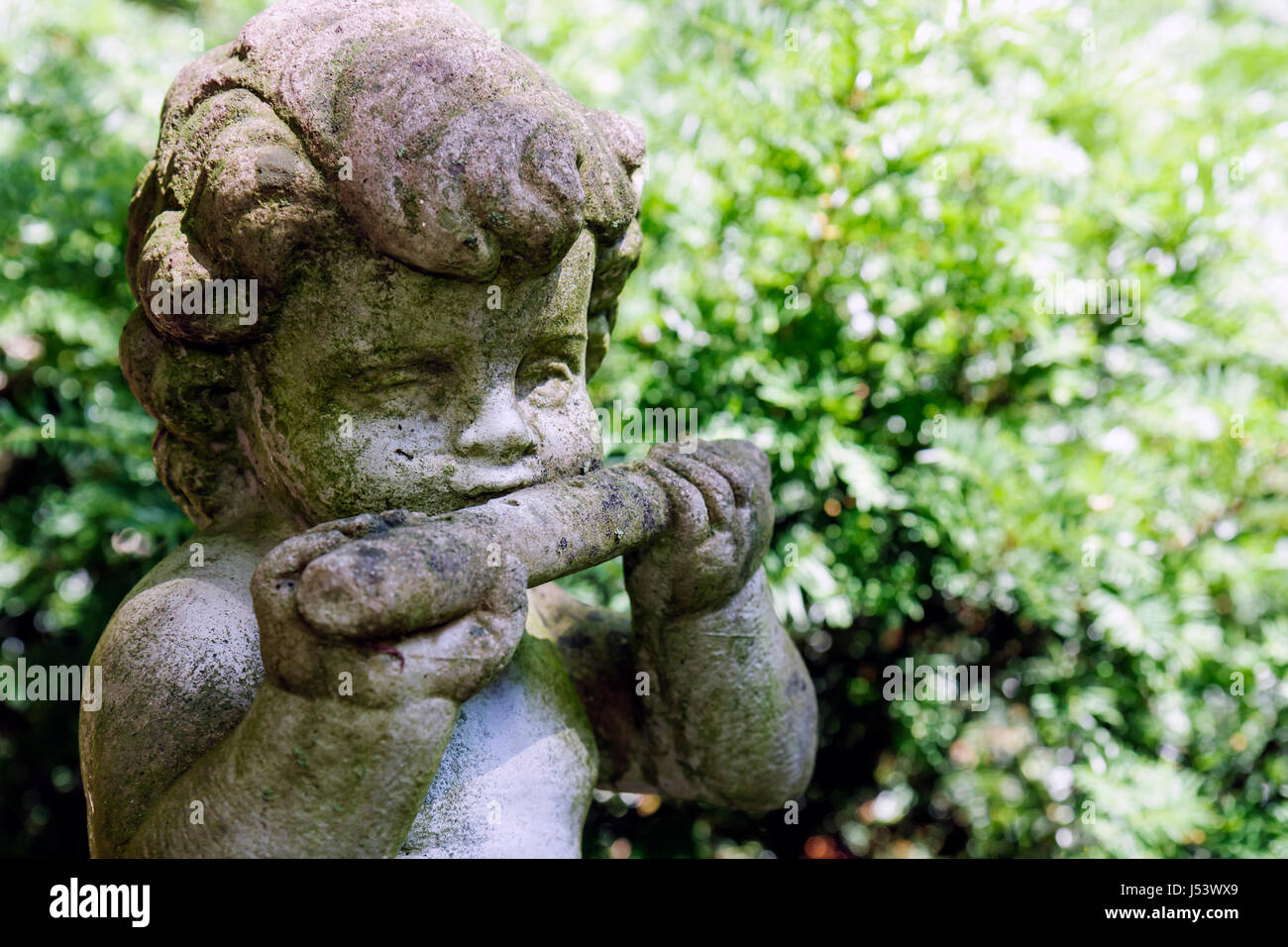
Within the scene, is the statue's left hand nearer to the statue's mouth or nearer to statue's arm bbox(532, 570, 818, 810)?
statue's arm bbox(532, 570, 818, 810)

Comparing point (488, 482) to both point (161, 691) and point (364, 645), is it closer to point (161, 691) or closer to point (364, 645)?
point (364, 645)

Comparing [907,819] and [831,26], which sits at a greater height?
[831,26]

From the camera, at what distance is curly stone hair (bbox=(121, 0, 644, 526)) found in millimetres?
1207

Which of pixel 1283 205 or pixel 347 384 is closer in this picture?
pixel 347 384

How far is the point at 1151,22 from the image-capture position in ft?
9.69

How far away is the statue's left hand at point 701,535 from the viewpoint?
1461 millimetres

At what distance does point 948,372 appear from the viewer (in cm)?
256

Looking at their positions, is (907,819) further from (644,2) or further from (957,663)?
(644,2)

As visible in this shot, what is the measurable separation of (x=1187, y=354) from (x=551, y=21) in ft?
5.13

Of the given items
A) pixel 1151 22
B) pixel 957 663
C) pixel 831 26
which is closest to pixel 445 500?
pixel 831 26

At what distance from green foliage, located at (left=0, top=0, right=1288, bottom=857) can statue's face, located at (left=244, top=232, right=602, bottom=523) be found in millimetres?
924

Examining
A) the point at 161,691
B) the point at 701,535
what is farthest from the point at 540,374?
the point at 161,691

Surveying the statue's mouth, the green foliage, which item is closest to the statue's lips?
the statue's mouth

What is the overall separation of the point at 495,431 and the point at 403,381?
11cm
